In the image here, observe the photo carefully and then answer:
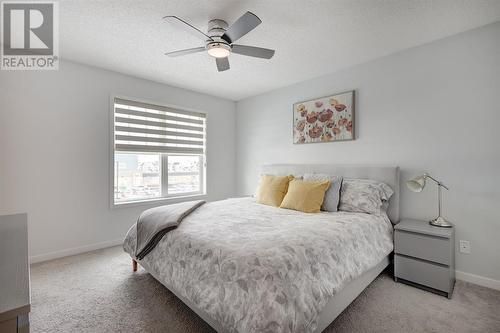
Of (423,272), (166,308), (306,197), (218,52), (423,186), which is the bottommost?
(166,308)

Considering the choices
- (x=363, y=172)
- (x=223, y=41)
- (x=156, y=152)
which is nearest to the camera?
(x=223, y=41)

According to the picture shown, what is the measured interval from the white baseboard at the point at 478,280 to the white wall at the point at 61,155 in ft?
13.2

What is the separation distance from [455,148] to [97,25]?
147 inches

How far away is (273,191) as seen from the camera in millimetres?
3037

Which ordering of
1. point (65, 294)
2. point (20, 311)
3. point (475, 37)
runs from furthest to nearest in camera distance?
point (475, 37) < point (65, 294) < point (20, 311)

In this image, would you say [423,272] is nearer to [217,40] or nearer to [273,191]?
[273,191]

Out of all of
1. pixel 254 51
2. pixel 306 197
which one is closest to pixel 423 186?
pixel 306 197

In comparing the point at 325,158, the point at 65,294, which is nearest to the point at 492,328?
the point at 325,158

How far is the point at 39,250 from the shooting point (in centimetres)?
278

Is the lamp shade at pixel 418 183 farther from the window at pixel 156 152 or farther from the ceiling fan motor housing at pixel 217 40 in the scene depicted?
the window at pixel 156 152

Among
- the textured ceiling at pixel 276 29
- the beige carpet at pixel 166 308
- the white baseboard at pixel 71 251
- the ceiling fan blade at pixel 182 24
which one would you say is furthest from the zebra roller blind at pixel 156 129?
the ceiling fan blade at pixel 182 24

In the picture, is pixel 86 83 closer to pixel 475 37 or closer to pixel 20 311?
pixel 20 311

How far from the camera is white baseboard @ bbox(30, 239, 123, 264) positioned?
277cm

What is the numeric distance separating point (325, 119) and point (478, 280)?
2.39 meters
